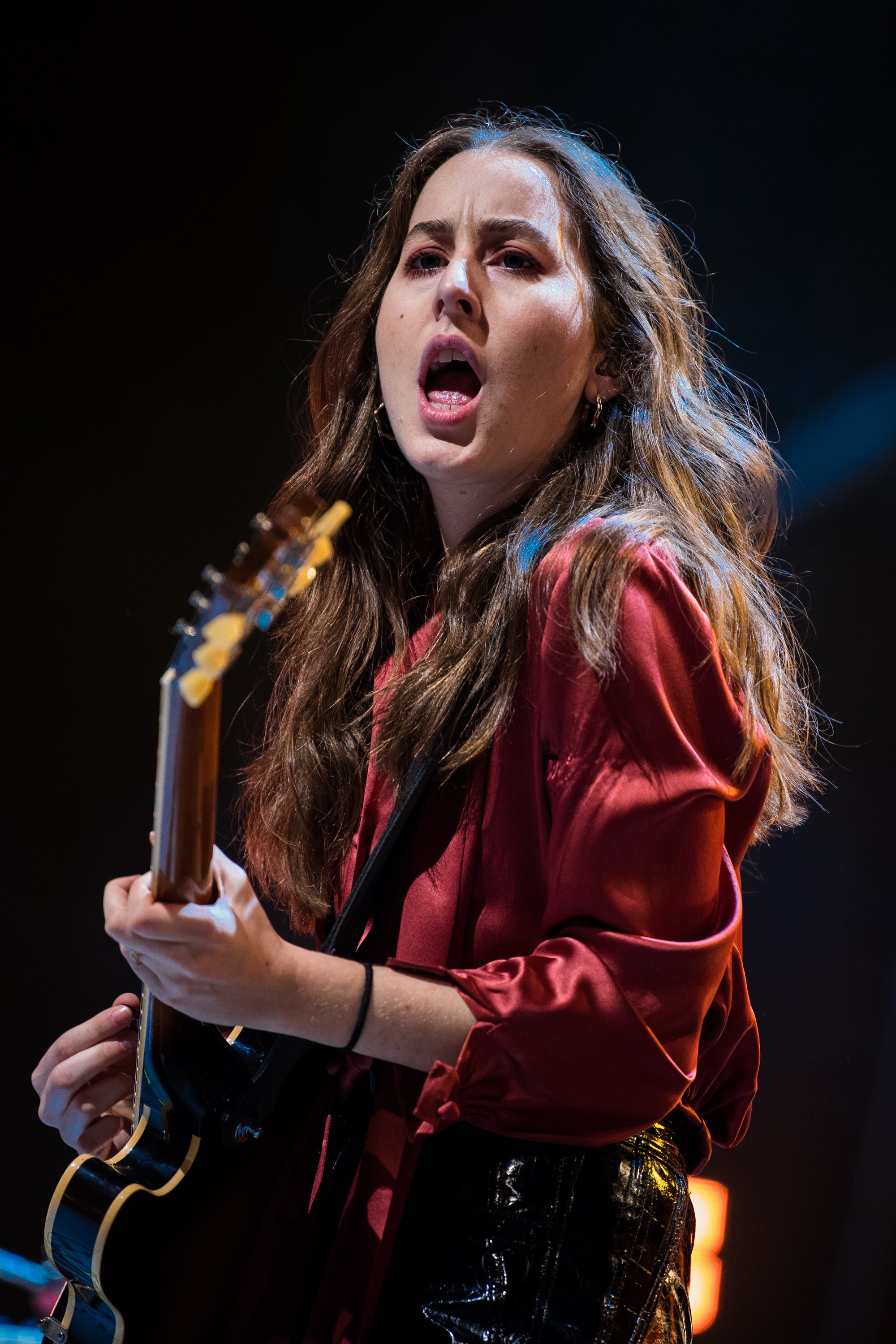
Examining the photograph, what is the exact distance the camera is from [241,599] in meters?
0.95

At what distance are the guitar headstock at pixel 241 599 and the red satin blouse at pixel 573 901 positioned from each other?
12.9 inches

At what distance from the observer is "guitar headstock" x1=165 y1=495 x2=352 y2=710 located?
95 centimetres

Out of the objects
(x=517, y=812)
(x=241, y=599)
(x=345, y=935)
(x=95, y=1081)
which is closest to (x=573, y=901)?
(x=517, y=812)

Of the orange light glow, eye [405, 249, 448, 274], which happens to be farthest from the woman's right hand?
the orange light glow

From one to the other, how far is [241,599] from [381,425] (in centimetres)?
90

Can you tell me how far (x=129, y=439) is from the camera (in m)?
2.53

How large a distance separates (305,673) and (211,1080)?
69 cm

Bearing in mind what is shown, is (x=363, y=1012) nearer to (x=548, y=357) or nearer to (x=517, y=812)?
(x=517, y=812)

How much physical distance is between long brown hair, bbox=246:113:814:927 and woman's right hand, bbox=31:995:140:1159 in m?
0.30

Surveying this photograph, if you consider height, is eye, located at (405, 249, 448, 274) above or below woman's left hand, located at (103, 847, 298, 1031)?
above

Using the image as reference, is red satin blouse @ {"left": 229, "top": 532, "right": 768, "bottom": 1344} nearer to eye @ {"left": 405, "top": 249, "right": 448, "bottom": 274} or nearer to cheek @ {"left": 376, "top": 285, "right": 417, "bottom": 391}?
cheek @ {"left": 376, "top": 285, "right": 417, "bottom": 391}

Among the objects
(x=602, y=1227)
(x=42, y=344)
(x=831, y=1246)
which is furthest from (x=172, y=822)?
(x=831, y=1246)

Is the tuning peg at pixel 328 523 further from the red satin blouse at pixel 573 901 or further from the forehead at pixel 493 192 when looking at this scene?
the forehead at pixel 493 192

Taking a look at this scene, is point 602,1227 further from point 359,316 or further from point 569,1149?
point 359,316
